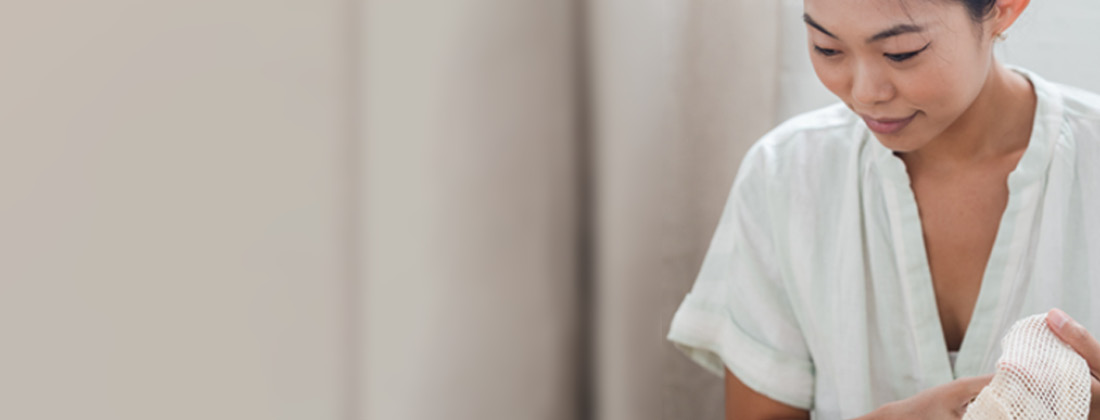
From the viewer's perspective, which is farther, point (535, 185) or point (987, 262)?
point (535, 185)

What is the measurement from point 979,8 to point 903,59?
5cm

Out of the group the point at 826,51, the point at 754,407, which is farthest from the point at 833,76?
the point at 754,407

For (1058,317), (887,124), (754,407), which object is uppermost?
(887,124)

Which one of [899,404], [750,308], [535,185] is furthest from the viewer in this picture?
[535,185]

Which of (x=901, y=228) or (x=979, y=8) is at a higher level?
(x=979, y=8)

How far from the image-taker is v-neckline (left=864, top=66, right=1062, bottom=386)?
67 centimetres

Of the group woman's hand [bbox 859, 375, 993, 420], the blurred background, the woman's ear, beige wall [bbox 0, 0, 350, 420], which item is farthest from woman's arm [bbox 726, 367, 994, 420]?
beige wall [bbox 0, 0, 350, 420]

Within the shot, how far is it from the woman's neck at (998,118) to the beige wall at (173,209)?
0.49 metres

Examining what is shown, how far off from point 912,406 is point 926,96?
0.20 meters

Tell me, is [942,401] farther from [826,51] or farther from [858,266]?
[826,51]

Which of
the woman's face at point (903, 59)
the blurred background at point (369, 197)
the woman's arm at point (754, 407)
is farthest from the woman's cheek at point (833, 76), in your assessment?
the woman's arm at point (754, 407)

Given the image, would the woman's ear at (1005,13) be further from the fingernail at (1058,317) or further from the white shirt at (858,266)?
the fingernail at (1058,317)

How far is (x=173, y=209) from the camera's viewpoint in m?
0.81

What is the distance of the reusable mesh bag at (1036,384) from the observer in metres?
0.60
